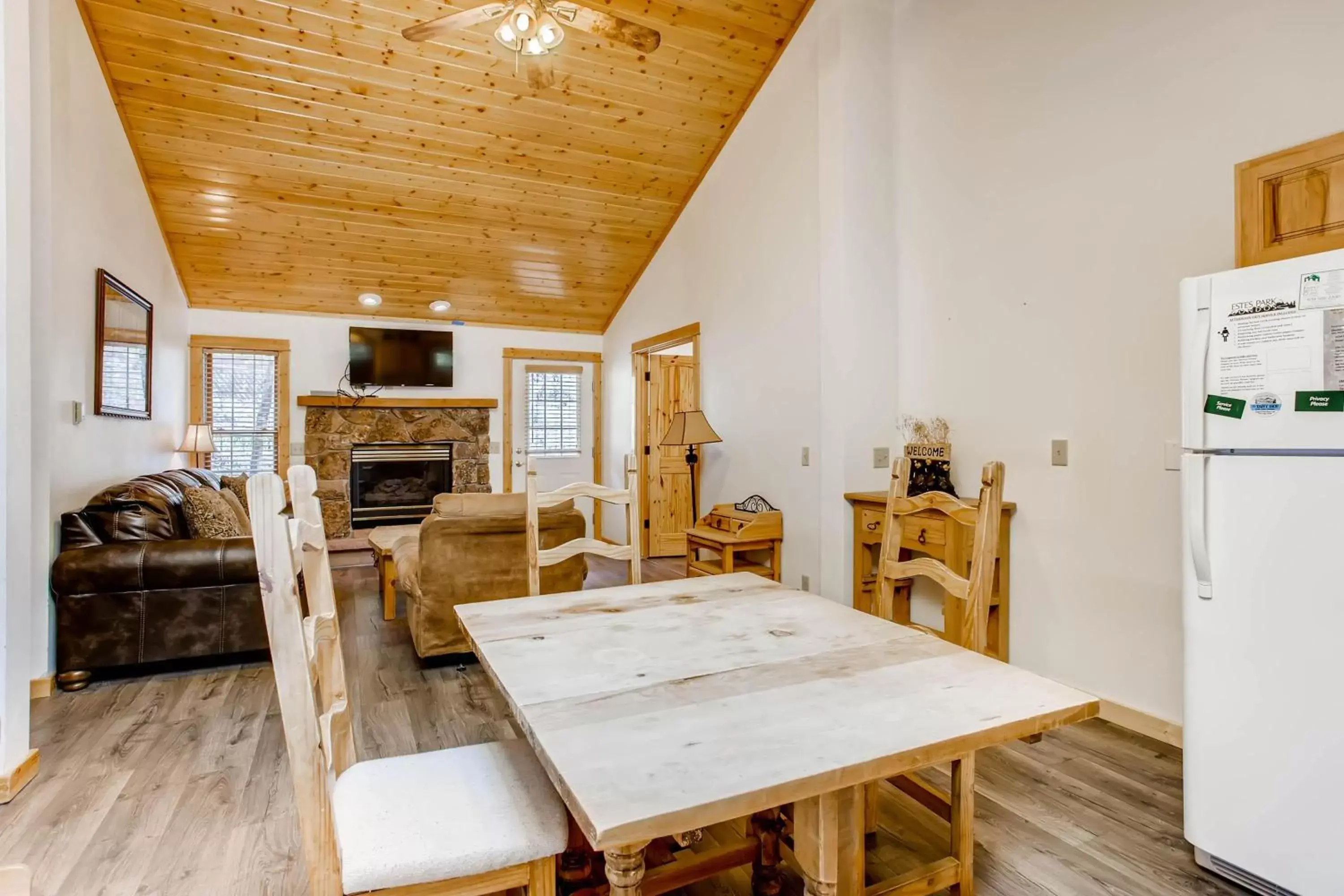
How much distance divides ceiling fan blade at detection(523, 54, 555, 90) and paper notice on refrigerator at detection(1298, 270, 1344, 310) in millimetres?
2583

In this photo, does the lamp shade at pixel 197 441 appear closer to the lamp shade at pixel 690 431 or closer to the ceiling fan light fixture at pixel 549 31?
the lamp shade at pixel 690 431

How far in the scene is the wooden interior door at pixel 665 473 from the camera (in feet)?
20.8

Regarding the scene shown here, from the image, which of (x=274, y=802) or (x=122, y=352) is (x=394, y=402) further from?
(x=274, y=802)

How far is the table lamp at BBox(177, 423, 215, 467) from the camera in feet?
18.3

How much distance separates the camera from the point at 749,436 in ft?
15.3

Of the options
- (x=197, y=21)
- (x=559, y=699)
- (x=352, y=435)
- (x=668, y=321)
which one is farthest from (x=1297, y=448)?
(x=352, y=435)

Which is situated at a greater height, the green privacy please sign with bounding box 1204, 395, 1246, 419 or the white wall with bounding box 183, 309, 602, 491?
the white wall with bounding box 183, 309, 602, 491

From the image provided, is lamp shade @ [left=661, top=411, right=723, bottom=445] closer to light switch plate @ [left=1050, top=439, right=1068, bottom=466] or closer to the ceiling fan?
light switch plate @ [left=1050, top=439, right=1068, bottom=466]

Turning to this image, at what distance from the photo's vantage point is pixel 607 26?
108 inches

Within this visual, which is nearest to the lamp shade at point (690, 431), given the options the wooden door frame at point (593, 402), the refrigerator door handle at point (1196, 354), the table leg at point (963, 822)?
the wooden door frame at point (593, 402)

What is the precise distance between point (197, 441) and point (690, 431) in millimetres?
4141

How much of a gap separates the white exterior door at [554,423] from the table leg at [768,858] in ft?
18.3

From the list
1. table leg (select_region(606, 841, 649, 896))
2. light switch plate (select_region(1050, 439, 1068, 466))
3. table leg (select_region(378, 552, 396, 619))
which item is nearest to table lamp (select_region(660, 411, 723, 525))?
table leg (select_region(378, 552, 396, 619))

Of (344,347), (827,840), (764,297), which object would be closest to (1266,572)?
(827,840)
